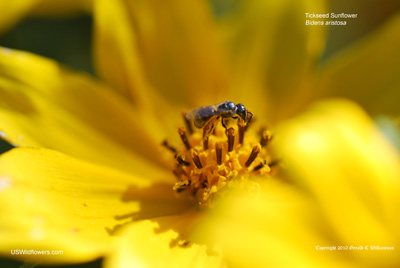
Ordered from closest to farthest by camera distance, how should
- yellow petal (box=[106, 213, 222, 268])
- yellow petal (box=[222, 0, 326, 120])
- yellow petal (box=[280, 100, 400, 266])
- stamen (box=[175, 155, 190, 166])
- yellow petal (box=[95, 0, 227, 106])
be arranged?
yellow petal (box=[280, 100, 400, 266]) < yellow petal (box=[106, 213, 222, 268]) < stamen (box=[175, 155, 190, 166]) < yellow petal (box=[95, 0, 227, 106]) < yellow petal (box=[222, 0, 326, 120])

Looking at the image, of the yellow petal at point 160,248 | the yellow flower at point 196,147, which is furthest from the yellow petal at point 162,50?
the yellow petal at point 160,248

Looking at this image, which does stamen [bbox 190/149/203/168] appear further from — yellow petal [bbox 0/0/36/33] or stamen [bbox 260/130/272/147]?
yellow petal [bbox 0/0/36/33]

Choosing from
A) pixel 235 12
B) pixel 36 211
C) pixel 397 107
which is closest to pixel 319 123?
pixel 36 211

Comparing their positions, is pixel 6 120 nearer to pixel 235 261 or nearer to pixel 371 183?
pixel 235 261

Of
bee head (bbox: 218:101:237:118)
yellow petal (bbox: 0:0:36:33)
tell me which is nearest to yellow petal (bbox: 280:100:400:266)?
bee head (bbox: 218:101:237:118)

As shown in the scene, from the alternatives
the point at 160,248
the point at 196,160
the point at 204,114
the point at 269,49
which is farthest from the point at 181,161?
the point at 269,49

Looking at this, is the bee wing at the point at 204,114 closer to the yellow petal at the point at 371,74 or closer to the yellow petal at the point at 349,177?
the yellow petal at the point at 349,177

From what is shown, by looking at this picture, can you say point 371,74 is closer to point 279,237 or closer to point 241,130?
point 241,130
